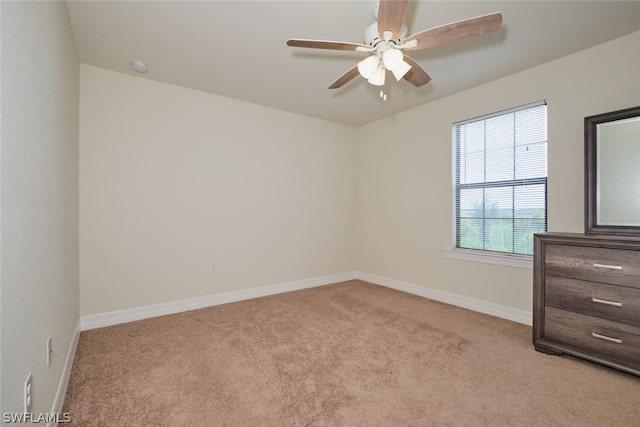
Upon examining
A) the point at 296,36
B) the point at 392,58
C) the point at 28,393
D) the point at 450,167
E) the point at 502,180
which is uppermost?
the point at 296,36

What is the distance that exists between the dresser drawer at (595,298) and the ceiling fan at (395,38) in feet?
6.04

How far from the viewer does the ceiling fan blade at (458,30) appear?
1458 millimetres

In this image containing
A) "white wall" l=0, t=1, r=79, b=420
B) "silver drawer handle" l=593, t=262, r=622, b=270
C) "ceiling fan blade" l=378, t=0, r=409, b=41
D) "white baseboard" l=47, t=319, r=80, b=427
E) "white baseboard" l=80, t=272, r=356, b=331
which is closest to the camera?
"white wall" l=0, t=1, r=79, b=420

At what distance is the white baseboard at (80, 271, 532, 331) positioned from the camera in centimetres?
275

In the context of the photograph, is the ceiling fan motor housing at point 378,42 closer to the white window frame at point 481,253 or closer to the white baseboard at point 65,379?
the white window frame at point 481,253

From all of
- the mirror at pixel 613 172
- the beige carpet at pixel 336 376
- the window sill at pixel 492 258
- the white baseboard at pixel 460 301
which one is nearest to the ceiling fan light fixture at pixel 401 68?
the mirror at pixel 613 172

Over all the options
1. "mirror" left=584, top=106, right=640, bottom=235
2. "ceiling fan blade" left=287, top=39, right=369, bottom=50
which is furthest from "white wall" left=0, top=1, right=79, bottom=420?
"mirror" left=584, top=106, right=640, bottom=235

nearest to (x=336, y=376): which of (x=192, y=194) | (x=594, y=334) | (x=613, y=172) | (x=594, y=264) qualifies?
(x=594, y=334)

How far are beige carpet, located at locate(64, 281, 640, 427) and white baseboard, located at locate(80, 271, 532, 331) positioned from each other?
0.45 feet

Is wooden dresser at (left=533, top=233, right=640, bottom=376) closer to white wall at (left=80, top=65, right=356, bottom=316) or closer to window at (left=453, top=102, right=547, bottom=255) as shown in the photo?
window at (left=453, top=102, right=547, bottom=255)

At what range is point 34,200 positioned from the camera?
1.25m

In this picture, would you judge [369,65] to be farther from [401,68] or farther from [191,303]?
[191,303]

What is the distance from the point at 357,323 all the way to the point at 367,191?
2.27 metres

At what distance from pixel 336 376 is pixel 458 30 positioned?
222 cm
